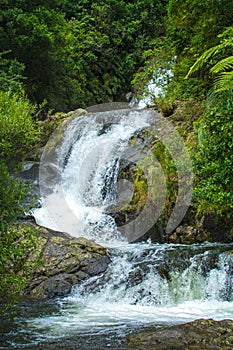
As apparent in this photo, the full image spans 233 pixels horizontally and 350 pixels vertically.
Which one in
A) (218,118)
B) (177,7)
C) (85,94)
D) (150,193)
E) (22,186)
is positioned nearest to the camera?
(22,186)

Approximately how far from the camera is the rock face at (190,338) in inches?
177

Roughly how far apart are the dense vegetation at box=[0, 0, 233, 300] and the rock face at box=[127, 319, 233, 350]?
66.2 inches

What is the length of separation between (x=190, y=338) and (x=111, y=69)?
22.0m

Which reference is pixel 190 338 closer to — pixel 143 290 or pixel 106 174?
pixel 143 290

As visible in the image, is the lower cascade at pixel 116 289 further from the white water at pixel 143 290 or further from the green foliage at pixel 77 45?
the green foliage at pixel 77 45

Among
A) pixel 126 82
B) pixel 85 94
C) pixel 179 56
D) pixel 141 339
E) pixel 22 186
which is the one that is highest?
pixel 126 82

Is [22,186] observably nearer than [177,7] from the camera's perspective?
Yes

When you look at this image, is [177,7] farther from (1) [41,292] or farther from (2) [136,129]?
(1) [41,292]

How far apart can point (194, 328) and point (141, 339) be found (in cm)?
66

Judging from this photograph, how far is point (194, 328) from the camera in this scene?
4.93 meters

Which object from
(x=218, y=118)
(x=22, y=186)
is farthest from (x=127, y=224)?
(x=22, y=186)

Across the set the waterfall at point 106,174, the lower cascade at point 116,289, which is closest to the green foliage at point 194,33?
the waterfall at point 106,174

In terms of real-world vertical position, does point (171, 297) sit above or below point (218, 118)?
below

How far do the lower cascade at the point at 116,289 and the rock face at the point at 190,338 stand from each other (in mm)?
297
